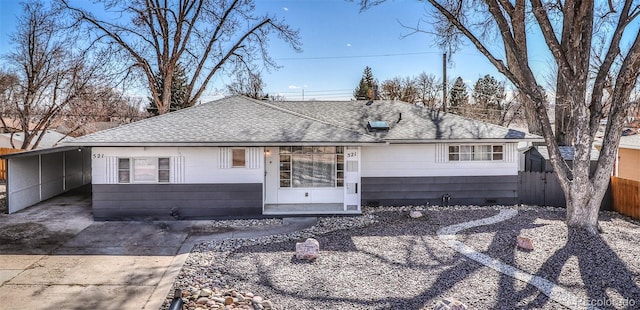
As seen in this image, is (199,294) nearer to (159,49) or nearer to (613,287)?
(613,287)

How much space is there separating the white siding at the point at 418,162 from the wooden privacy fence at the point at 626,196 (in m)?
2.99

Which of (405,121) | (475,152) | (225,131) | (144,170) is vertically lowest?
(144,170)

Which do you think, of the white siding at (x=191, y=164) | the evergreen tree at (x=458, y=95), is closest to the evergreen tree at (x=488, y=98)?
the evergreen tree at (x=458, y=95)

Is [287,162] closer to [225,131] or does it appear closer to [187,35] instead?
[225,131]

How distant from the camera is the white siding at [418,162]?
36.4 ft

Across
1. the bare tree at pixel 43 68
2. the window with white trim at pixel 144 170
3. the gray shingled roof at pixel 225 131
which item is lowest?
the window with white trim at pixel 144 170

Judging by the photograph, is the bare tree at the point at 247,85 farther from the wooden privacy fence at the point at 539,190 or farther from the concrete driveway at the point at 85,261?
the wooden privacy fence at the point at 539,190

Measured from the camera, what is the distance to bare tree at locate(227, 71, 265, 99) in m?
20.2

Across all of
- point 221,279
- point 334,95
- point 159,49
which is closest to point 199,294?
point 221,279

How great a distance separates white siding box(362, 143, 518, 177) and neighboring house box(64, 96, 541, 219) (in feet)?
0.10

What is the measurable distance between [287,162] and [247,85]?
→ 19.6 metres

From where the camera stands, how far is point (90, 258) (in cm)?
670

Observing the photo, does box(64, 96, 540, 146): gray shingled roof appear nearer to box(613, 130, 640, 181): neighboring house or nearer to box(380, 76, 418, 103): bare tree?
box(613, 130, 640, 181): neighboring house

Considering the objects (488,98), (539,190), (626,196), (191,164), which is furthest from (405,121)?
(488,98)
